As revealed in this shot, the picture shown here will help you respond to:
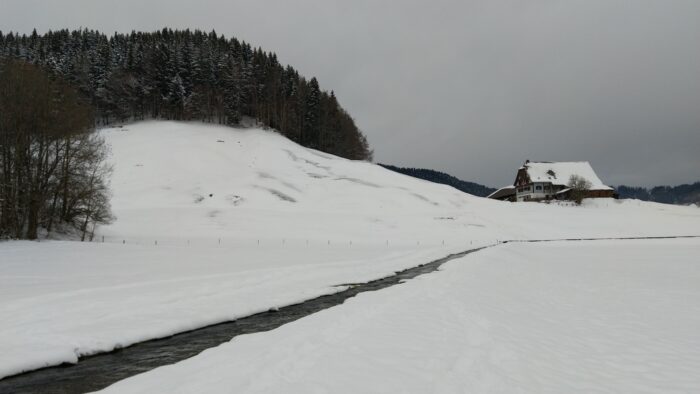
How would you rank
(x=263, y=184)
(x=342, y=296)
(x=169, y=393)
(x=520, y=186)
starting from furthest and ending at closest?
(x=520, y=186) → (x=263, y=184) → (x=342, y=296) → (x=169, y=393)

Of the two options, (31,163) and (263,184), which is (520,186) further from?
(31,163)

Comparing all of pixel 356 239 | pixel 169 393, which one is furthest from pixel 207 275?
pixel 356 239

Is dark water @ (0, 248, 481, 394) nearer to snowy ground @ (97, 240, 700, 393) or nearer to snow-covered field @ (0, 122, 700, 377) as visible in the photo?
snow-covered field @ (0, 122, 700, 377)

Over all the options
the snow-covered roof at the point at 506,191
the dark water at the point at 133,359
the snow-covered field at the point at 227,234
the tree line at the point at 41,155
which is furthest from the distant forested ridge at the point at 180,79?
the dark water at the point at 133,359

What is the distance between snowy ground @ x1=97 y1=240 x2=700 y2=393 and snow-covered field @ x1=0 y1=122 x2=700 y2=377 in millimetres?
4098

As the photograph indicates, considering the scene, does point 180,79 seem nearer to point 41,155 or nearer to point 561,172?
point 41,155

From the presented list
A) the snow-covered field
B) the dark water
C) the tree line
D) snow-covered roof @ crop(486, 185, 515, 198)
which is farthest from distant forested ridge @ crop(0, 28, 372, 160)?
the dark water

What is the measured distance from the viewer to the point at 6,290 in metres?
14.9

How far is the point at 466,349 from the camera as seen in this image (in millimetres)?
8297

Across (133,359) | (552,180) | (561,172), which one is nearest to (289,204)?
(133,359)

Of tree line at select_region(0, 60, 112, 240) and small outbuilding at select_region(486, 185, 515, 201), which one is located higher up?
small outbuilding at select_region(486, 185, 515, 201)

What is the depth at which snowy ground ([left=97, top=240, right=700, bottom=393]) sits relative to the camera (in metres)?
6.50

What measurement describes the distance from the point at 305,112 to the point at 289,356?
118439mm

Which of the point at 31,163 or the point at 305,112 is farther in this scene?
the point at 305,112
